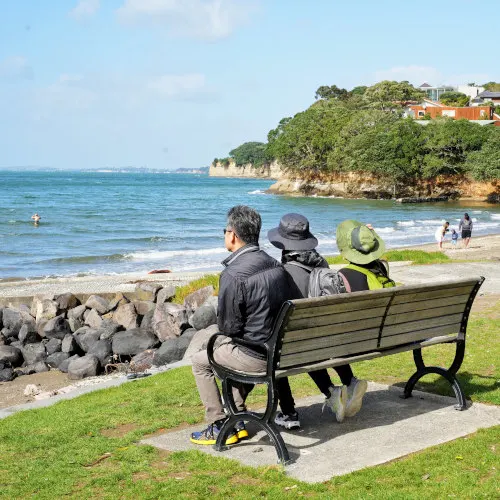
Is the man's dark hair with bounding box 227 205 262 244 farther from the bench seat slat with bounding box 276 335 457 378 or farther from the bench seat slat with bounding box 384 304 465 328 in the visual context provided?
the bench seat slat with bounding box 384 304 465 328

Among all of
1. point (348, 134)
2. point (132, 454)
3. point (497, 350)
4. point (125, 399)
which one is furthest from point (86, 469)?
point (348, 134)

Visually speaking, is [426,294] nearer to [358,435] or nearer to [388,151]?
[358,435]

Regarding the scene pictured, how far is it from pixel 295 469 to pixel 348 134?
9302 cm

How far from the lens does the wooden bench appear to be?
486 cm

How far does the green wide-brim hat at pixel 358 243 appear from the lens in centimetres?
564

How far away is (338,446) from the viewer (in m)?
5.20

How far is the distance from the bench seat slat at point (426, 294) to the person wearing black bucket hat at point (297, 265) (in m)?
0.61

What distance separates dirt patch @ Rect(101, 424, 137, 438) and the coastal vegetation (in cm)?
7523

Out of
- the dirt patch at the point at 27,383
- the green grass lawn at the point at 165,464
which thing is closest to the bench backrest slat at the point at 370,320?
the green grass lawn at the point at 165,464

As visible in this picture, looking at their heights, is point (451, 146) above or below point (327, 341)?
above

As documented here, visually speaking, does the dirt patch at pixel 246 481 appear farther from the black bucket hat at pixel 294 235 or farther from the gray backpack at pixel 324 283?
the black bucket hat at pixel 294 235

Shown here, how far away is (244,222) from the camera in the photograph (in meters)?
5.08

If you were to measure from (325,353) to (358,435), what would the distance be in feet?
2.39

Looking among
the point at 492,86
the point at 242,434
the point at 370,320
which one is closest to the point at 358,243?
the point at 370,320
